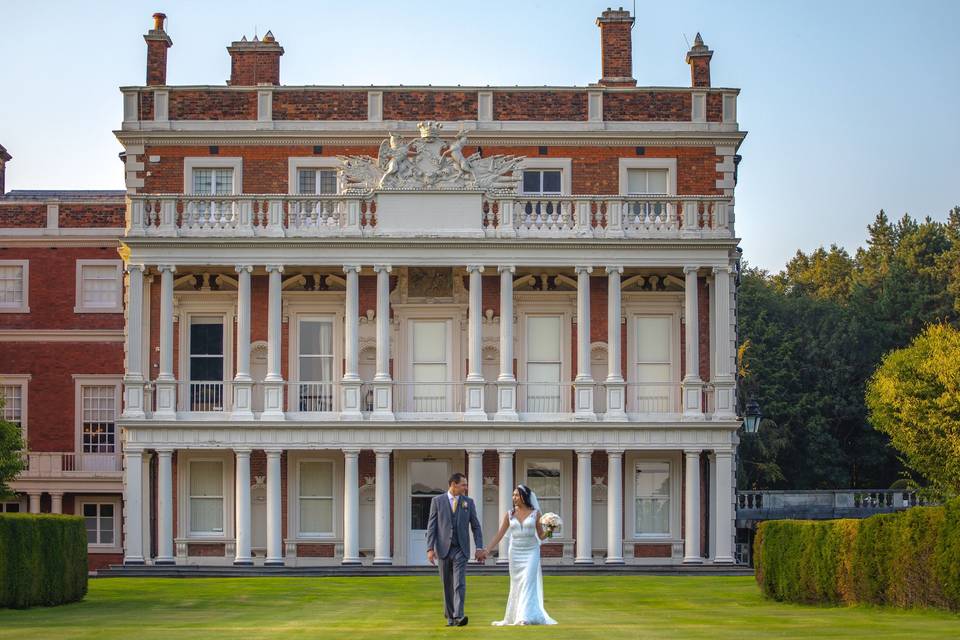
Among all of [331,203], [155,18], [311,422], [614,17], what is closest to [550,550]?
[311,422]

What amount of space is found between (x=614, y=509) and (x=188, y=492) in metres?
11.0

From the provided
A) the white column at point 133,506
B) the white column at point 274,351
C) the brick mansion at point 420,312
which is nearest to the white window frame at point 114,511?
the brick mansion at point 420,312

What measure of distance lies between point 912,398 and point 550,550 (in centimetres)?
1266

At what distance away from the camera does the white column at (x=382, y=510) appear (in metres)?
46.6

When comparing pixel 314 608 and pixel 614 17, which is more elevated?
pixel 614 17

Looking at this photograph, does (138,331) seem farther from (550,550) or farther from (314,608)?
(314,608)

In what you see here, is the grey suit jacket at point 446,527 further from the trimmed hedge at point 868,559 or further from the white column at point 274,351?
the white column at point 274,351

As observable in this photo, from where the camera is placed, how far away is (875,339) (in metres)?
77.2

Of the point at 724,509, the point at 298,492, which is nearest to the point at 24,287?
the point at 298,492

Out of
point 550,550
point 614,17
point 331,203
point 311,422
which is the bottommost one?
point 550,550

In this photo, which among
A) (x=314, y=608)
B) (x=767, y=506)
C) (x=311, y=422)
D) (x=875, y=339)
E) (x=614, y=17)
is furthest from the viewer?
(x=875, y=339)

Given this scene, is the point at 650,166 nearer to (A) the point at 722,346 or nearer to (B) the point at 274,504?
(A) the point at 722,346

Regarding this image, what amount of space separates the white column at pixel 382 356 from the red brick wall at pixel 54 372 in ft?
30.1

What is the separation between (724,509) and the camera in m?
47.0
